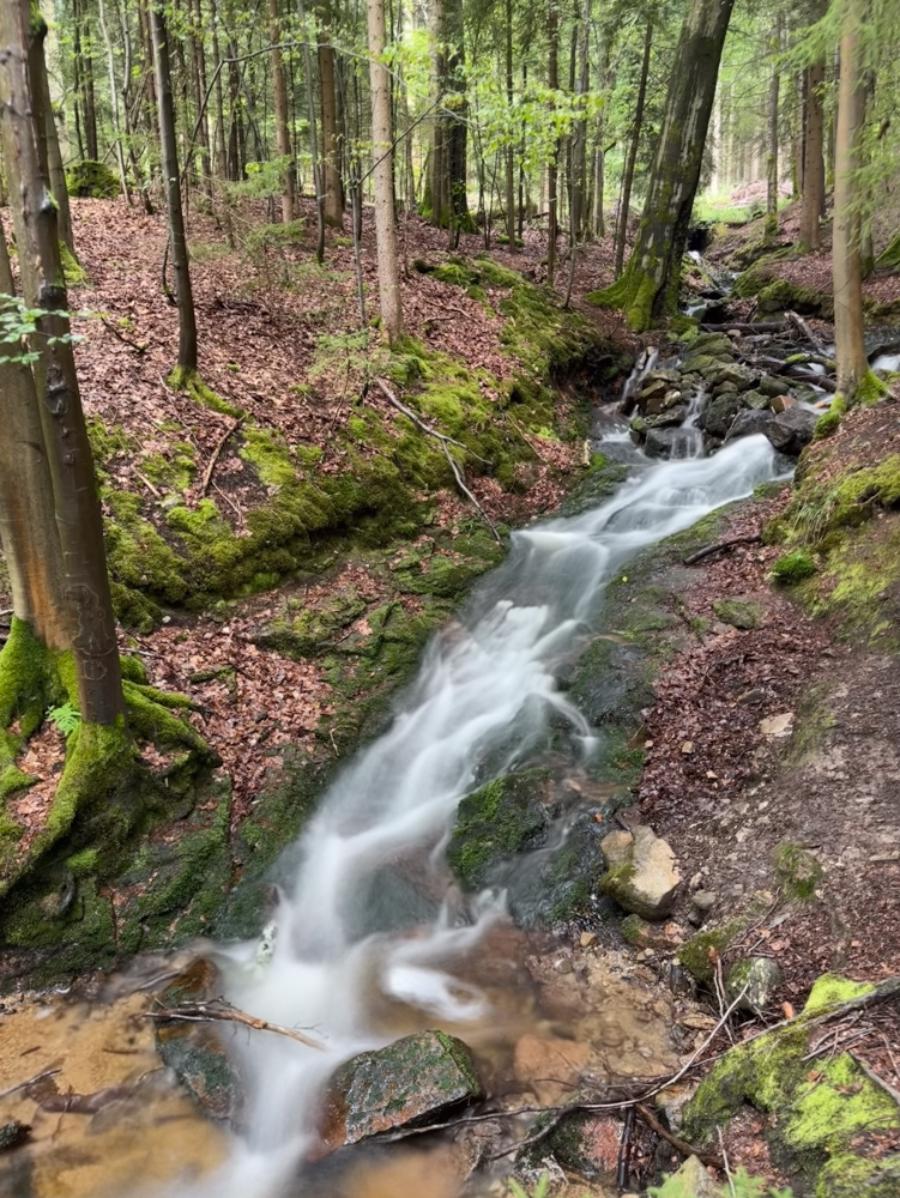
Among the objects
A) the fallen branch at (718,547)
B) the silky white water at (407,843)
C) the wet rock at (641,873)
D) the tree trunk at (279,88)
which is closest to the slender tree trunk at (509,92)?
the tree trunk at (279,88)

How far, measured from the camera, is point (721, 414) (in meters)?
12.8

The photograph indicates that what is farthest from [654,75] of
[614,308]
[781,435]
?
[781,435]

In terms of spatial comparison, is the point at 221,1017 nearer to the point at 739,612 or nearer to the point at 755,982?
the point at 755,982

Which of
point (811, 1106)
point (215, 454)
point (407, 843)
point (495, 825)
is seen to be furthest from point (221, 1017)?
point (215, 454)

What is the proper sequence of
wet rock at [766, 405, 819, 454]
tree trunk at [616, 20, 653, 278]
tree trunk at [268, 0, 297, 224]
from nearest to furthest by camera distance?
wet rock at [766, 405, 819, 454] → tree trunk at [268, 0, 297, 224] → tree trunk at [616, 20, 653, 278]

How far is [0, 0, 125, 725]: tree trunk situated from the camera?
3.79m

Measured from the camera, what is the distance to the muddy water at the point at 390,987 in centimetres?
400

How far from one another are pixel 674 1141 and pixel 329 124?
17.1 meters

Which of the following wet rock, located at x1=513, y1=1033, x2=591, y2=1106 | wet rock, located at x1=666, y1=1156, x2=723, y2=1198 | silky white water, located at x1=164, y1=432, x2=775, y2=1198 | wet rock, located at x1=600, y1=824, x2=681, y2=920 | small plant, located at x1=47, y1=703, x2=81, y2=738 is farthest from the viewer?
small plant, located at x1=47, y1=703, x2=81, y2=738

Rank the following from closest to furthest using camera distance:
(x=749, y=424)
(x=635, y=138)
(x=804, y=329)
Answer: (x=749, y=424), (x=804, y=329), (x=635, y=138)

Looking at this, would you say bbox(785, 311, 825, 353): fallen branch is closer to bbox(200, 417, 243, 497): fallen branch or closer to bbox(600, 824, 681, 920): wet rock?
bbox(200, 417, 243, 497): fallen branch

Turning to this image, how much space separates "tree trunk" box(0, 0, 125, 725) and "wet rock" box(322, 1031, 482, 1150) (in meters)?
3.01

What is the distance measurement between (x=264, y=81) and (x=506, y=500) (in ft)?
57.8

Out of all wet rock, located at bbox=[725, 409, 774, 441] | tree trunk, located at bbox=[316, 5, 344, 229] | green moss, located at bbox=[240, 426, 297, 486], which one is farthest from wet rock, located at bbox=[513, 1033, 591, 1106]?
tree trunk, located at bbox=[316, 5, 344, 229]
